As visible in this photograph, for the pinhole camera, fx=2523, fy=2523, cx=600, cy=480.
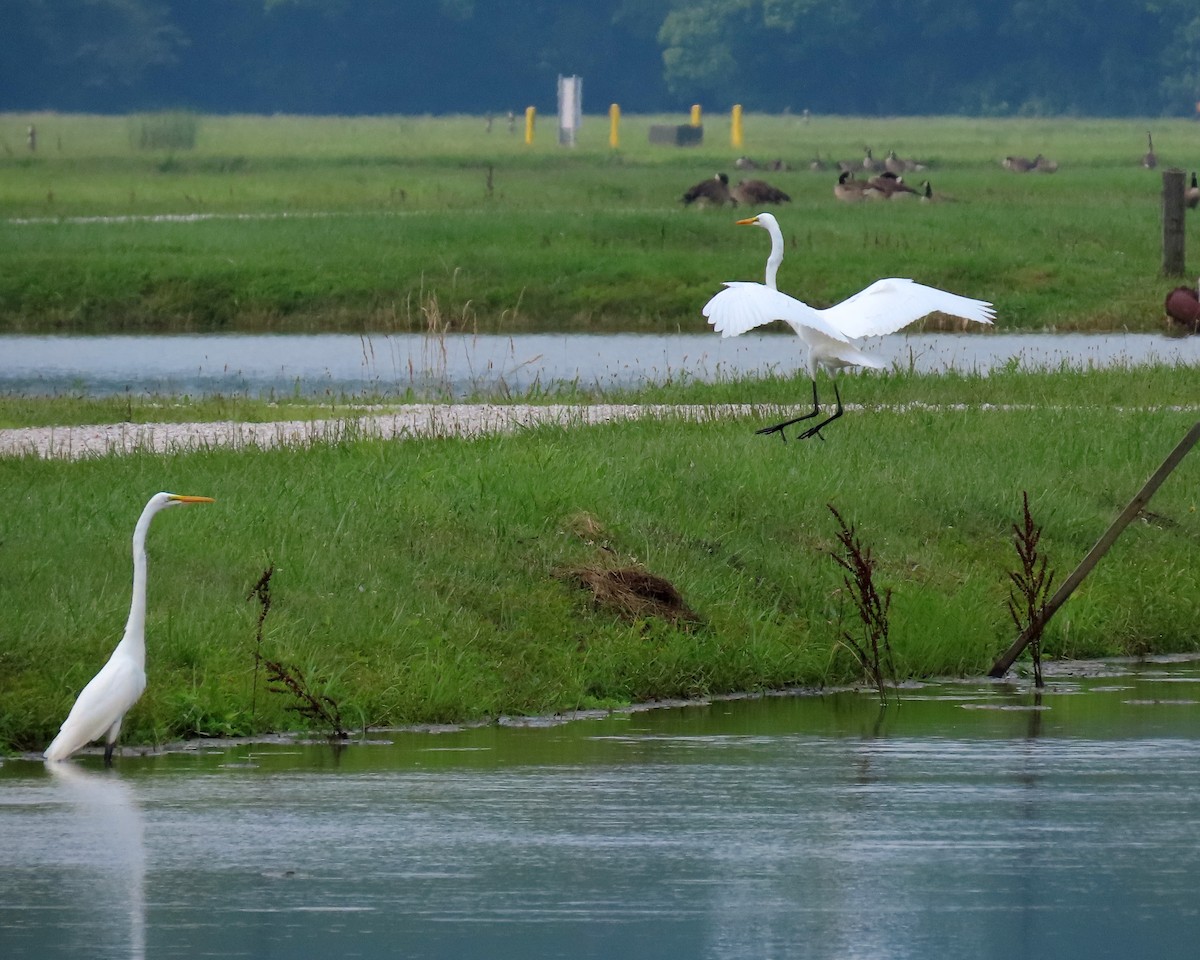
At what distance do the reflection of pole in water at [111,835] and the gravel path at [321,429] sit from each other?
22.5 feet

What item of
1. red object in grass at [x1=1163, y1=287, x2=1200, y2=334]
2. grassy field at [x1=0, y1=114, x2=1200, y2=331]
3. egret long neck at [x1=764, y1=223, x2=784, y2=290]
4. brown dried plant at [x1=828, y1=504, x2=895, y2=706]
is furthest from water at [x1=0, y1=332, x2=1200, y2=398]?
brown dried plant at [x1=828, y1=504, x2=895, y2=706]

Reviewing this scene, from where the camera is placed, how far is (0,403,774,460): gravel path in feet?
57.8

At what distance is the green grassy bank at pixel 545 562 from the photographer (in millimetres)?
11492

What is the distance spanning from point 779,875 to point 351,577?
4655 mm

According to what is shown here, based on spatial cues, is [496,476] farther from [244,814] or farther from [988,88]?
[988,88]

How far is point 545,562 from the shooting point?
13250mm

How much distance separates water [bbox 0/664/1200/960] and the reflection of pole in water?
0.7 inches

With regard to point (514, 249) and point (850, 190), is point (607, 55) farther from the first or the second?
point (514, 249)

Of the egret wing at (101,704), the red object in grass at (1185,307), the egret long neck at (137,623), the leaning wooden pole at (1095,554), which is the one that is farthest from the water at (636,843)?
the red object in grass at (1185,307)

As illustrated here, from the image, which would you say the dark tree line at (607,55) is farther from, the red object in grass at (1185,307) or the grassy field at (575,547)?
the grassy field at (575,547)

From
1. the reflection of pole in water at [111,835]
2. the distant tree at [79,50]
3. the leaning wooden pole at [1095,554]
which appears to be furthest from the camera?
the distant tree at [79,50]

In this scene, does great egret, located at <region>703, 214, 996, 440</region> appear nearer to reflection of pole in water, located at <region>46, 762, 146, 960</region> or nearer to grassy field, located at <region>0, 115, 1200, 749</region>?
grassy field, located at <region>0, 115, 1200, 749</region>

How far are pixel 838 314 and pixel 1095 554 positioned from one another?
4763mm

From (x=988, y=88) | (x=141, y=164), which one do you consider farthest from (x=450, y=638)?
(x=988, y=88)
